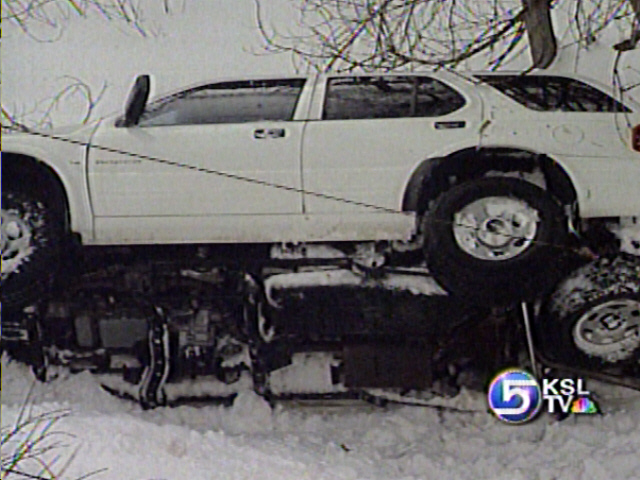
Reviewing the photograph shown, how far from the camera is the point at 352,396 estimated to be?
167cm

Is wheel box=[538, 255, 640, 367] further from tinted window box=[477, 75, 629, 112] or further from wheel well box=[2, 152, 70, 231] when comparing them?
wheel well box=[2, 152, 70, 231]

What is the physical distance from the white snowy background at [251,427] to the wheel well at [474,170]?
188mm

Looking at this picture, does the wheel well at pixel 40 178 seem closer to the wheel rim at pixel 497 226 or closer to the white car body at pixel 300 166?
the white car body at pixel 300 166

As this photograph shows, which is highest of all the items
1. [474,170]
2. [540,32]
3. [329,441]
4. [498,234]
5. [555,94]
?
[540,32]

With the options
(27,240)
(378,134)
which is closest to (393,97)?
(378,134)

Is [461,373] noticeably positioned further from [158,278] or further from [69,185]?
[69,185]

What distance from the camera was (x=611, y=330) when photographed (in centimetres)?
158

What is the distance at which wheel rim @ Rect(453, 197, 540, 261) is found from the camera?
1.50 metres

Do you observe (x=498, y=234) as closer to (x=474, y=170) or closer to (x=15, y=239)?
(x=474, y=170)

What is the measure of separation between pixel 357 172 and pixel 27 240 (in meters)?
0.68

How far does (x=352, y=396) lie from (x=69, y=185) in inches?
28.0

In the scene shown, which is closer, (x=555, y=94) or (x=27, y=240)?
(x=555, y=94)

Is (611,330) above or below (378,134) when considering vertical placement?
below

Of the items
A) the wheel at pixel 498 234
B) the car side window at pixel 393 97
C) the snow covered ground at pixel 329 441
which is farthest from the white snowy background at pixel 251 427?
the wheel at pixel 498 234
